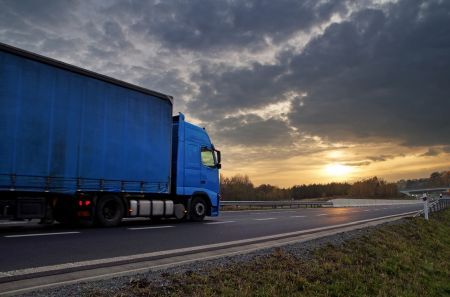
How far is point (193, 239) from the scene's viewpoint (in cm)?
963

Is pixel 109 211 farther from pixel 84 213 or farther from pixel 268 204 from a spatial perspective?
pixel 268 204

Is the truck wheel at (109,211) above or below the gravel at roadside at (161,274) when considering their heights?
above

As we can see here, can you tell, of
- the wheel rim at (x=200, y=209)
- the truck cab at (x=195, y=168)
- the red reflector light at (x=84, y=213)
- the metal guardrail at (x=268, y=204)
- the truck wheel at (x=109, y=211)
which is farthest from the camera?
the metal guardrail at (x=268, y=204)

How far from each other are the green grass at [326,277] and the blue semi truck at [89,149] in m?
6.49

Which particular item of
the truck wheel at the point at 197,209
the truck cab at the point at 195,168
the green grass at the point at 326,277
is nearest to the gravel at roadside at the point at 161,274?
the green grass at the point at 326,277

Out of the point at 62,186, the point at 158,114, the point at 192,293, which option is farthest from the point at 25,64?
the point at 192,293

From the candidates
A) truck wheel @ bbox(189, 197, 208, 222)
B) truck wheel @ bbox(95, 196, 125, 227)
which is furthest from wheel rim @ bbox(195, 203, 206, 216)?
truck wheel @ bbox(95, 196, 125, 227)

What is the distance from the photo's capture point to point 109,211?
12.4m

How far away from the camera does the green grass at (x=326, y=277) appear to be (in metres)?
4.92

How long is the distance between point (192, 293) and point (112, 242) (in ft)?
14.7

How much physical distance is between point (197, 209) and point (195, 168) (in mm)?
1562

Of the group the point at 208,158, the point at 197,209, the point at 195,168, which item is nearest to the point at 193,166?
the point at 195,168

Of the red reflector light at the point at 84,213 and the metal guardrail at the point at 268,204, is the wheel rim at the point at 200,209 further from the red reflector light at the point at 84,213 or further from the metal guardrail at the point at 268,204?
the metal guardrail at the point at 268,204

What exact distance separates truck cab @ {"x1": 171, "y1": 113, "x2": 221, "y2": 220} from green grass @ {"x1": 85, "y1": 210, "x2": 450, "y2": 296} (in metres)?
6.78
